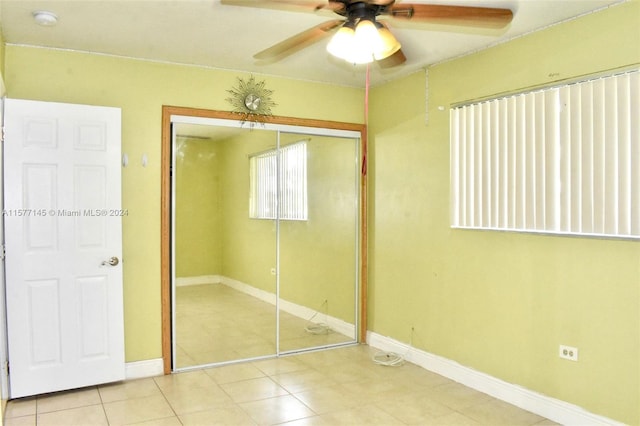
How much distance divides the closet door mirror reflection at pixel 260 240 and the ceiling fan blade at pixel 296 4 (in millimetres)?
2181

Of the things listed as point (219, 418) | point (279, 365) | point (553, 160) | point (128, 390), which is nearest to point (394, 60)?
point (553, 160)

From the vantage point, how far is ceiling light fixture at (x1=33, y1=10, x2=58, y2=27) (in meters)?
2.90

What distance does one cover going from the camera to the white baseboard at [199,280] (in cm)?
402

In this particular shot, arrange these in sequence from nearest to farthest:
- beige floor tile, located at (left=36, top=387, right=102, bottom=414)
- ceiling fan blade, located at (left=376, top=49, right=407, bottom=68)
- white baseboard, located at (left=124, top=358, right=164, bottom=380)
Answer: ceiling fan blade, located at (left=376, top=49, right=407, bottom=68)
beige floor tile, located at (left=36, top=387, right=102, bottom=414)
white baseboard, located at (left=124, top=358, right=164, bottom=380)

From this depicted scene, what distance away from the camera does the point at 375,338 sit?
15.4ft

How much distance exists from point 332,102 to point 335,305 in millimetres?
2033

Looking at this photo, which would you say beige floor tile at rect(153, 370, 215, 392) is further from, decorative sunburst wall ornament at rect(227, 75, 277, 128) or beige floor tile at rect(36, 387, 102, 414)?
decorative sunburst wall ornament at rect(227, 75, 277, 128)

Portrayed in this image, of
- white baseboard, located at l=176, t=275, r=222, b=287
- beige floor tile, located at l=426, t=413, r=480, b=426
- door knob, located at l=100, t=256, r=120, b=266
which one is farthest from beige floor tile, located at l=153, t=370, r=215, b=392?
beige floor tile, located at l=426, t=413, r=480, b=426

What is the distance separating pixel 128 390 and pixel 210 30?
269 cm

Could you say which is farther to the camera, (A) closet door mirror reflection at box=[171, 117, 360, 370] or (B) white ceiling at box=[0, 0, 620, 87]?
(A) closet door mirror reflection at box=[171, 117, 360, 370]

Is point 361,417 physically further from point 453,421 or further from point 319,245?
point 319,245

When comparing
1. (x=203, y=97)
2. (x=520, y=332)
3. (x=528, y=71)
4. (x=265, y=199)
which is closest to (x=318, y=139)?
(x=265, y=199)

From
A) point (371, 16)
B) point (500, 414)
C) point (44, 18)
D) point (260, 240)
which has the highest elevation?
point (44, 18)

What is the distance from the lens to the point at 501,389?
3.40 m
